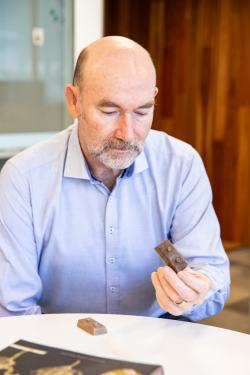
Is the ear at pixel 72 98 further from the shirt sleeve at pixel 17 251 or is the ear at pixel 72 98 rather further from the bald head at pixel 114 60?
the shirt sleeve at pixel 17 251

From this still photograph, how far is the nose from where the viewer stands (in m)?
1.54

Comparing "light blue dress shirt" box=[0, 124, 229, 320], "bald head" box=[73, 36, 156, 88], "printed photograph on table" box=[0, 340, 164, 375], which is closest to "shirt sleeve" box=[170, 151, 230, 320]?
"light blue dress shirt" box=[0, 124, 229, 320]

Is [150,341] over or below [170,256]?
below

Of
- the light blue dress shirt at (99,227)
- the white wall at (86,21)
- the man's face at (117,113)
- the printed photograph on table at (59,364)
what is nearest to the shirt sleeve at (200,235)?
the light blue dress shirt at (99,227)

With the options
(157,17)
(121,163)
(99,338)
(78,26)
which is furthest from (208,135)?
(99,338)

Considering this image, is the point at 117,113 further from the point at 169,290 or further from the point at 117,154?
the point at 169,290

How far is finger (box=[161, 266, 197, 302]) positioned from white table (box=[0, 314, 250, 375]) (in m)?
0.09

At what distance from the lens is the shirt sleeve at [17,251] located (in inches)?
63.8

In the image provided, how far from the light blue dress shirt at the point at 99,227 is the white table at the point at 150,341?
330 mm

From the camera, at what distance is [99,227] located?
5.69 ft

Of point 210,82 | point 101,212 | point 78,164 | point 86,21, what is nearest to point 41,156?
point 78,164

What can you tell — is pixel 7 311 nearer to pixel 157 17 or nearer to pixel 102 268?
→ pixel 102 268

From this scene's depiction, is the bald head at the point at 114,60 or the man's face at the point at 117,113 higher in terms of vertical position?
the bald head at the point at 114,60

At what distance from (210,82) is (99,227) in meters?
3.33
